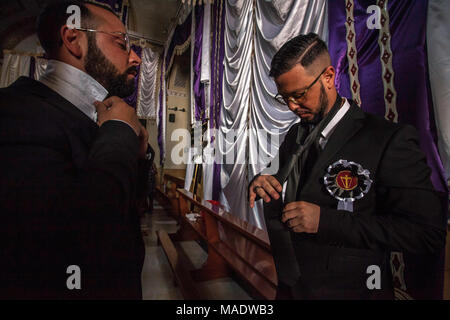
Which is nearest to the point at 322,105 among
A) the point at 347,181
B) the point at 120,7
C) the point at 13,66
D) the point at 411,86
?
the point at 347,181

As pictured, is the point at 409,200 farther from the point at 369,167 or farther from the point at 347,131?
the point at 347,131

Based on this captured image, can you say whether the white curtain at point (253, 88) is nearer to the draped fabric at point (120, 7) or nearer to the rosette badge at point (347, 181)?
the rosette badge at point (347, 181)

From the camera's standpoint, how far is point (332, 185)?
2.90 ft

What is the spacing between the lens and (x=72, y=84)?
729 millimetres

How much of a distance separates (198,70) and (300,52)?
4.39 m

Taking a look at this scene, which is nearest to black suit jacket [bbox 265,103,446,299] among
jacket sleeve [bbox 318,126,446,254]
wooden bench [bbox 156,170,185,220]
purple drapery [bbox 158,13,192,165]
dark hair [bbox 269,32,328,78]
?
jacket sleeve [bbox 318,126,446,254]

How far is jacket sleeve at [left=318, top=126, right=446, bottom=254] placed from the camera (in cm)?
78

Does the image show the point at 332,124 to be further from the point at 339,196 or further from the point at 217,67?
the point at 217,67

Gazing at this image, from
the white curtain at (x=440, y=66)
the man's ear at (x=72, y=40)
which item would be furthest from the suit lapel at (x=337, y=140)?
the man's ear at (x=72, y=40)

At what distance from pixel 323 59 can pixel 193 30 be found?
5365 mm

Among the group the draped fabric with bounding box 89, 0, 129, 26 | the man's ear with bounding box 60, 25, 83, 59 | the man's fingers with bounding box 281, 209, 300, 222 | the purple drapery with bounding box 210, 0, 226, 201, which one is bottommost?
the man's fingers with bounding box 281, 209, 300, 222

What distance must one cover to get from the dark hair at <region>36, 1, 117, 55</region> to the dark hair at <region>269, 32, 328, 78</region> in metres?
0.83

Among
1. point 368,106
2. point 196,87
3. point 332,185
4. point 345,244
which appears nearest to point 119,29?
point 332,185

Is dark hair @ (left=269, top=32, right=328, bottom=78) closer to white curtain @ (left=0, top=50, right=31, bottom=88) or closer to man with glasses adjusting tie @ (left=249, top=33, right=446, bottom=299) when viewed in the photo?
man with glasses adjusting tie @ (left=249, top=33, right=446, bottom=299)
